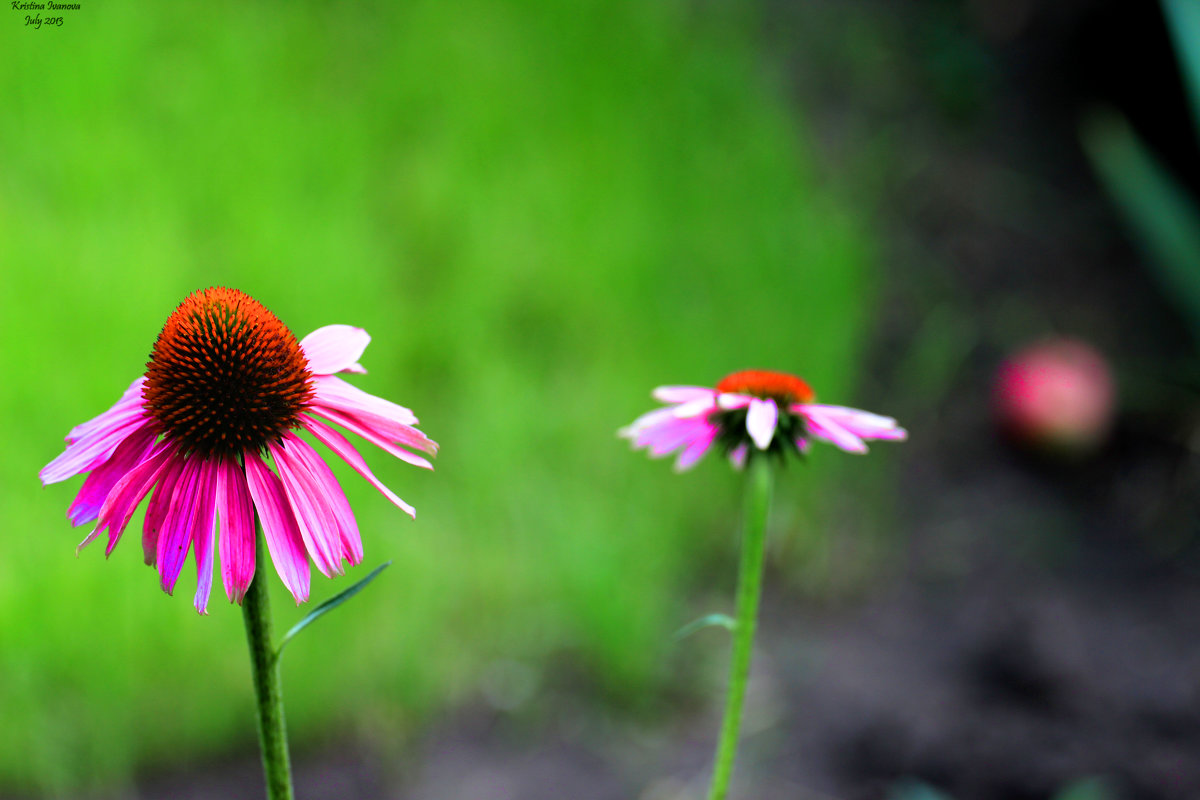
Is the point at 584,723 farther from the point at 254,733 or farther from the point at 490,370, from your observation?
the point at 490,370

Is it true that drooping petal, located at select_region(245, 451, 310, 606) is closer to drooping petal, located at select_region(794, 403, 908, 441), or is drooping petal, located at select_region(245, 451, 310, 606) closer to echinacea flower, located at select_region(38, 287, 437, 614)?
echinacea flower, located at select_region(38, 287, 437, 614)

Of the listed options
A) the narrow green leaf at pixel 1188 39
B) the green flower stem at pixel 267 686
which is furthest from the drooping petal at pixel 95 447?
the narrow green leaf at pixel 1188 39

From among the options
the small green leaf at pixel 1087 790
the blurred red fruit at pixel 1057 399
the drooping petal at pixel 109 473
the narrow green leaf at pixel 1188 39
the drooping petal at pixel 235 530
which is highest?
the narrow green leaf at pixel 1188 39

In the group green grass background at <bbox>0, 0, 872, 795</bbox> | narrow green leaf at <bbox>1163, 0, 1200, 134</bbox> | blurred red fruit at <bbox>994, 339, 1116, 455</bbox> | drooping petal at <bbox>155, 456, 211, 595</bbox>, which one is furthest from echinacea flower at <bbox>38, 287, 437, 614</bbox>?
blurred red fruit at <bbox>994, 339, 1116, 455</bbox>

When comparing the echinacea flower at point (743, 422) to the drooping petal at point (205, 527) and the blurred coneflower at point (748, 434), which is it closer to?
the blurred coneflower at point (748, 434)

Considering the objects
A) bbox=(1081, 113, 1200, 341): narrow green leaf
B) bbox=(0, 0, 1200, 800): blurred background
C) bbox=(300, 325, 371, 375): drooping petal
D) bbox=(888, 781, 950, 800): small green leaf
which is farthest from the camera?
bbox=(1081, 113, 1200, 341): narrow green leaf

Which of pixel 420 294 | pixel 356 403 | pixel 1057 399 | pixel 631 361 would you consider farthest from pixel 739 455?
pixel 1057 399
